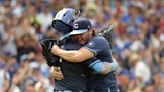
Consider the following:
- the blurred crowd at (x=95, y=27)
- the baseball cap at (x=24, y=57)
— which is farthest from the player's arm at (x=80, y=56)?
the baseball cap at (x=24, y=57)

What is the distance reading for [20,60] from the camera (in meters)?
16.6

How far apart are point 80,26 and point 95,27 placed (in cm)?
550

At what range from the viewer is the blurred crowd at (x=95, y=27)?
51.5ft

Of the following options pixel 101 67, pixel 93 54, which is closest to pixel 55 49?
pixel 93 54

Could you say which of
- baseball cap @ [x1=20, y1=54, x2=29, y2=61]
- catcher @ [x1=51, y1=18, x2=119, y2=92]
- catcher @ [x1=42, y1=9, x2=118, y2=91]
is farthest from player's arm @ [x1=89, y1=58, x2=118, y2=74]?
baseball cap @ [x1=20, y1=54, x2=29, y2=61]

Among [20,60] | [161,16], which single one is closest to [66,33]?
[20,60]

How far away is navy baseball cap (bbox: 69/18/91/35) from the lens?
34.3ft

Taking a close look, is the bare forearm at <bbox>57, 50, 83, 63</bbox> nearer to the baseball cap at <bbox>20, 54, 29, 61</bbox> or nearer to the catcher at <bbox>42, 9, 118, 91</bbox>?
the catcher at <bbox>42, 9, 118, 91</bbox>

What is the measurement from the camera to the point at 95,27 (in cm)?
1596

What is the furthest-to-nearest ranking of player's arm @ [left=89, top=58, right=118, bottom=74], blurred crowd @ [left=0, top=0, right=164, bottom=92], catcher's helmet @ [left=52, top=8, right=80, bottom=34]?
blurred crowd @ [left=0, top=0, right=164, bottom=92] < catcher's helmet @ [left=52, top=8, right=80, bottom=34] < player's arm @ [left=89, top=58, right=118, bottom=74]

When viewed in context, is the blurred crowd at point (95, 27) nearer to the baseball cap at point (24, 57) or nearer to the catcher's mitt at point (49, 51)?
the baseball cap at point (24, 57)

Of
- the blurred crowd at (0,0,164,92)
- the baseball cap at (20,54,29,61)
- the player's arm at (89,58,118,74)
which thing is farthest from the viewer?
the baseball cap at (20,54,29,61)

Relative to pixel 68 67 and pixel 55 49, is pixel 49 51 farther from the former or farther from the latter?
pixel 68 67

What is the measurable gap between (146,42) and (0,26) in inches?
146
